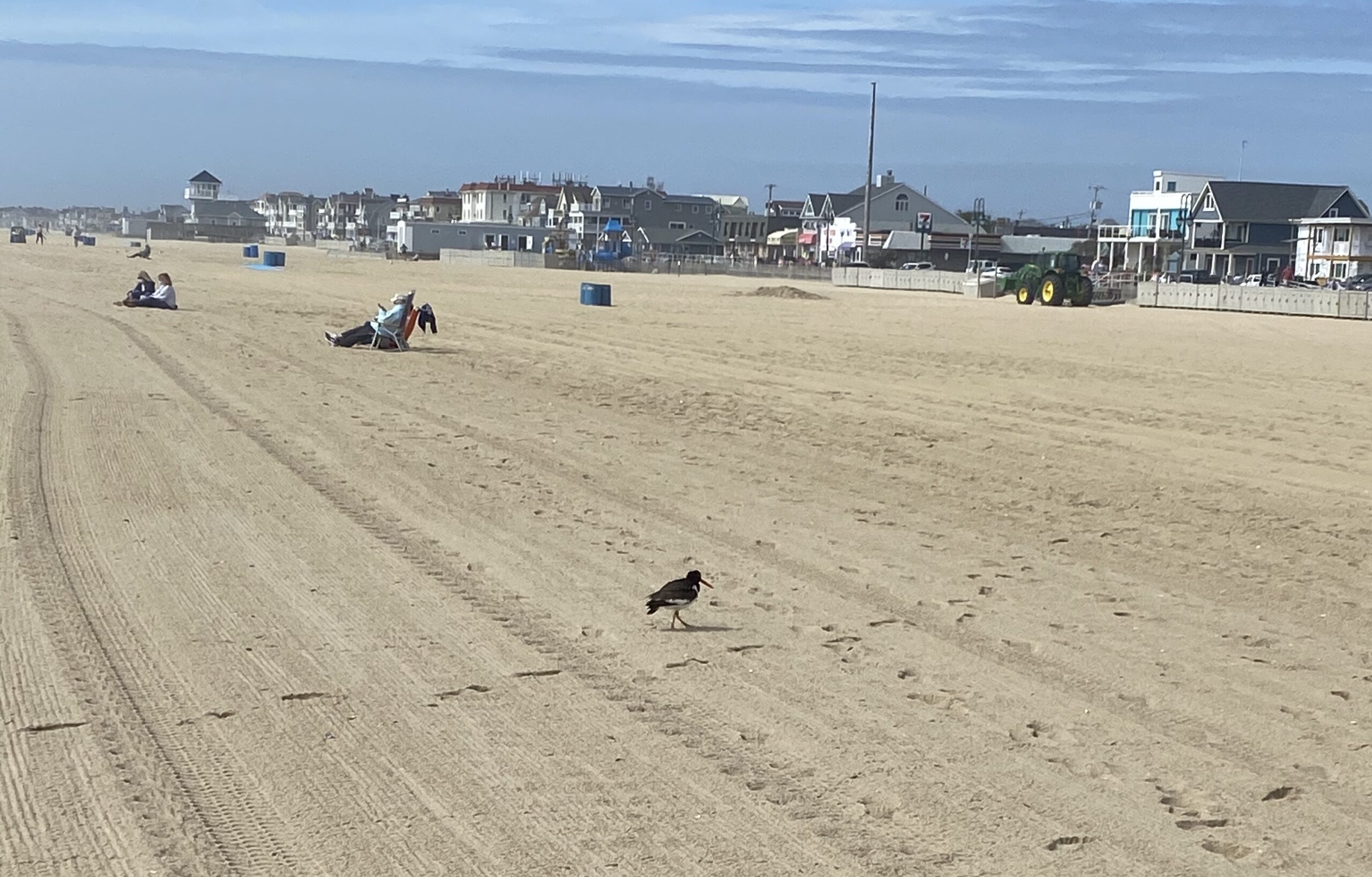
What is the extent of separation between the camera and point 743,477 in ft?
36.6

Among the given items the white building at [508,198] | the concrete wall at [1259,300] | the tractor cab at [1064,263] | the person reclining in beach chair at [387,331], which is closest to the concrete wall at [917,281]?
the tractor cab at [1064,263]

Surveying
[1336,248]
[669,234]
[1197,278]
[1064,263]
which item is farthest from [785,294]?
[669,234]

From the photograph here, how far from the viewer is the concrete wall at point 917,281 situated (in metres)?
51.4

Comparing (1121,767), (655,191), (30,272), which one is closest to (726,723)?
(1121,767)

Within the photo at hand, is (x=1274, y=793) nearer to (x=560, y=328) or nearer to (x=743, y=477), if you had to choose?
(x=743, y=477)

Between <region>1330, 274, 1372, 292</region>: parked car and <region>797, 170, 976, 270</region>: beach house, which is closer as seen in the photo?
<region>1330, 274, 1372, 292</region>: parked car

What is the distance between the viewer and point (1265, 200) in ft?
303

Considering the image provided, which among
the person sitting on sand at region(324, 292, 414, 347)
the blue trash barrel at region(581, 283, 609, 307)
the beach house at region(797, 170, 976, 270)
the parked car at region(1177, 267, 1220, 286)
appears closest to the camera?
the person sitting on sand at region(324, 292, 414, 347)

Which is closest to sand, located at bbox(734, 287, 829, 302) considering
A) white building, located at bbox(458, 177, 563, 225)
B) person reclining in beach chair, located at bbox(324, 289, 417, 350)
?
person reclining in beach chair, located at bbox(324, 289, 417, 350)

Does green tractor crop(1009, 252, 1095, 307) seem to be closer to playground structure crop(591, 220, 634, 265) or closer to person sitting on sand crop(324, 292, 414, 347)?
person sitting on sand crop(324, 292, 414, 347)

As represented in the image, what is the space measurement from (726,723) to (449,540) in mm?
3376

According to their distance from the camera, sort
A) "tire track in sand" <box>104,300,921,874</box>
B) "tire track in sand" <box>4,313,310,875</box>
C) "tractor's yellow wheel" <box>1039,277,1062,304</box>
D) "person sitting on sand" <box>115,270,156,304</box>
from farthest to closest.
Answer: "tractor's yellow wheel" <box>1039,277,1062,304</box> < "person sitting on sand" <box>115,270,156,304</box> < "tire track in sand" <box>104,300,921,874</box> < "tire track in sand" <box>4,313,310,875</box>

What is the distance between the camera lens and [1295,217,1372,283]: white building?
86.6 m

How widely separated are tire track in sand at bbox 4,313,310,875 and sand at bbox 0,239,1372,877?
20 millimetres
